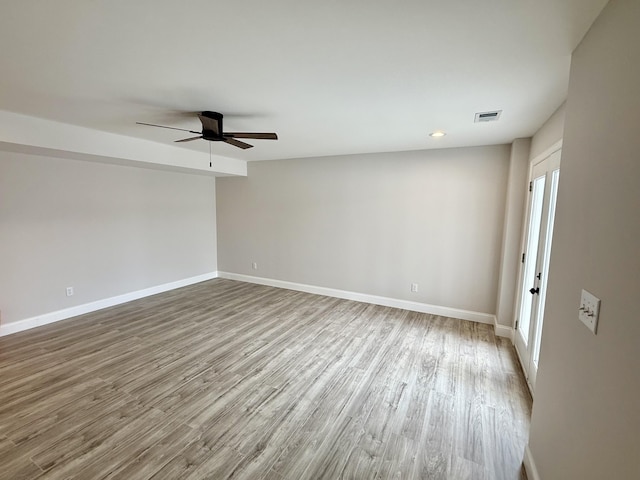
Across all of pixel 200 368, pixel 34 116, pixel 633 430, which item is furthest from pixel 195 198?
pixel 633 430

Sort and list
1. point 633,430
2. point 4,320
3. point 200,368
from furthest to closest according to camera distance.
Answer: point 4,320 → point 200,368 → point 633,430

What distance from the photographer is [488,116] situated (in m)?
2.59

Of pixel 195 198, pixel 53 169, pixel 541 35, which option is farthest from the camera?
pixel 195 198

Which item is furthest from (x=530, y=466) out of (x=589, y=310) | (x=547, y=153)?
(x=547, y=153)

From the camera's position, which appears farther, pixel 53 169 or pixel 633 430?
pixel 53 169

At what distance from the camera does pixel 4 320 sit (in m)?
3.47

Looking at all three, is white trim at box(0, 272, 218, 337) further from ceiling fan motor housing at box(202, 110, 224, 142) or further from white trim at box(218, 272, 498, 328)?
ceiling fan motor housing at box(202, 110, 224, 142)

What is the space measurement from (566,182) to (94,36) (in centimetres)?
259

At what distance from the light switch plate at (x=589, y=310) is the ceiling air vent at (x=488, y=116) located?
1901 millimetres

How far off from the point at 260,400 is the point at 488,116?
320 cm

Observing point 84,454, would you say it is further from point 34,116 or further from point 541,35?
point 541,35

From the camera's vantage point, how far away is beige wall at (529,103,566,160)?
221cm

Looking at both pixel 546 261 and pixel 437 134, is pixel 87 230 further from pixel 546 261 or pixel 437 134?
pixel 546 261

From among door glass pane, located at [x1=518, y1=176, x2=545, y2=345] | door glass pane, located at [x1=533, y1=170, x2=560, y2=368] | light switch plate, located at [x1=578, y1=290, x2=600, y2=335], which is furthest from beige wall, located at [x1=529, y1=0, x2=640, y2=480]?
door glass pane, located at [x1=518, y1=176, x2=545, y2=345]
